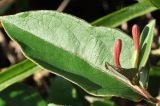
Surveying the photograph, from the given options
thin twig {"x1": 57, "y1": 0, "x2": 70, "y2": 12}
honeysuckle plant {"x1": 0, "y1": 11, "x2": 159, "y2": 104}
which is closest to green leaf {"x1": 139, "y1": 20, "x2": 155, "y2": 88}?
honeysuckle plant {"x1": 0, "y1": 11, "x2": 159, "y2": 104}

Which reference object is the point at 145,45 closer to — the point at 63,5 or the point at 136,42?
the point at 136,42

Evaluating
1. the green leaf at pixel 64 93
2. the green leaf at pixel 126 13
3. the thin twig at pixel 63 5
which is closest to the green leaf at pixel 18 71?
the green leaf at pixel 64 93

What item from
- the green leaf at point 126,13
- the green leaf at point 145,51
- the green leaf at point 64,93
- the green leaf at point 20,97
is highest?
the green leaf at point 145,51

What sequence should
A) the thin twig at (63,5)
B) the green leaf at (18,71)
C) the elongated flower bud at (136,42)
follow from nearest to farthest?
the elongated flower bud at (136,42)
the green leaf at (18,71)
the thin twig at (63,5)

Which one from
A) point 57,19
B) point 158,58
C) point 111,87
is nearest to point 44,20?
point 57,19

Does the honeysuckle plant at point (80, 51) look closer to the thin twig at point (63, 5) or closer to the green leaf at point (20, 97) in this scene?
the green leaf at point (20, 97)

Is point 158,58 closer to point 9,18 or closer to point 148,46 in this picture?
point 148,46

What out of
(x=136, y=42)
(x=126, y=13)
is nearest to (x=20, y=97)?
(x=126, y=13)
